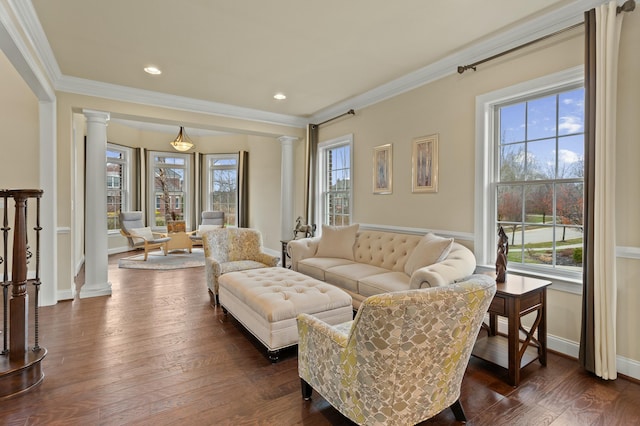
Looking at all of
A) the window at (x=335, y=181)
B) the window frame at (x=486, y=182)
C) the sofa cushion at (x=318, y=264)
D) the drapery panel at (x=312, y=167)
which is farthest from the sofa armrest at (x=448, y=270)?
the drapery panel at (x=312, y=167)

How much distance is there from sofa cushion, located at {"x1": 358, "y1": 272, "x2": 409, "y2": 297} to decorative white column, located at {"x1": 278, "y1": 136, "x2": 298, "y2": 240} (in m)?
3.03

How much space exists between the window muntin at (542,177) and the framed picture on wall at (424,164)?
0.66 m

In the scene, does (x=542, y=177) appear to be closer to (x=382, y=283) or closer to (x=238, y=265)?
(x=382, y=283)

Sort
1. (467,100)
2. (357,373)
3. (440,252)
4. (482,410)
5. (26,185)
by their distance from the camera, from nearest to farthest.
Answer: (357,373) → (482,410) → (440,252) → (467,100) → (26,185)

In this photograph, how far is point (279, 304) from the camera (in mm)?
2586

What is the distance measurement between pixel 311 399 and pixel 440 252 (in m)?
1.72

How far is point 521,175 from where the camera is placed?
3059 mm

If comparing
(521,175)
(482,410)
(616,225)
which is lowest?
(482,410)

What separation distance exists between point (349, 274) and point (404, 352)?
2.13 metres

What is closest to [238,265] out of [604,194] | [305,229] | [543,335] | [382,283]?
[305,229]

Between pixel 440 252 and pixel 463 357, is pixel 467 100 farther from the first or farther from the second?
pixel 463 357

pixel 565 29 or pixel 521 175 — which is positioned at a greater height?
pixel 565 29

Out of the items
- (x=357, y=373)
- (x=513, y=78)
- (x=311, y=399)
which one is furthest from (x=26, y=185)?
(x=513, y=78)

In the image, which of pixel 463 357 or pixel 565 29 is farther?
pixel 565 29
